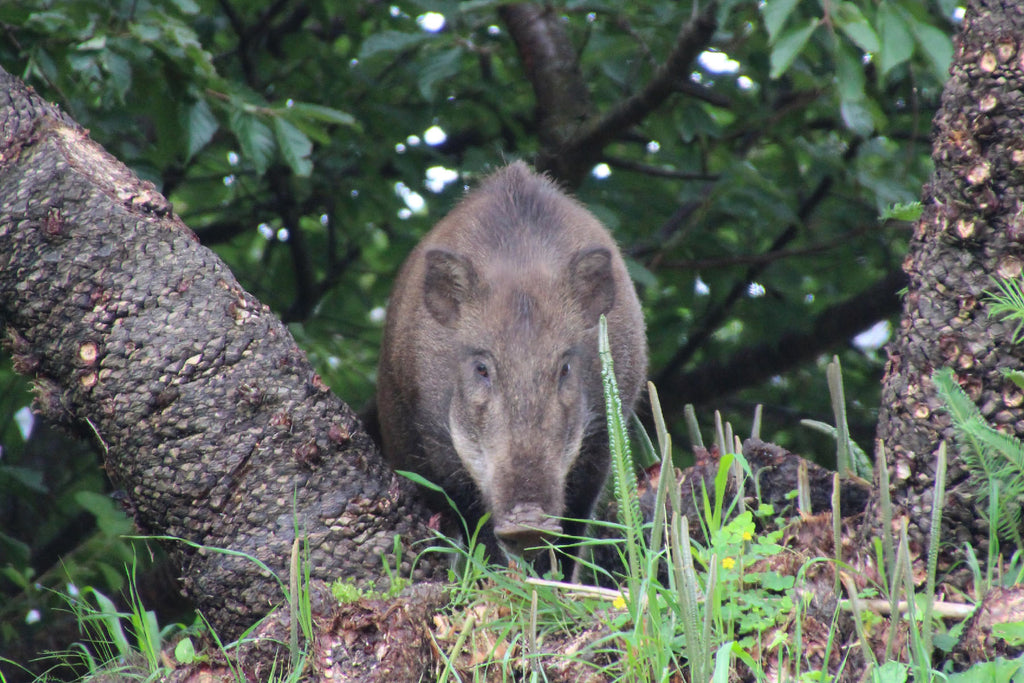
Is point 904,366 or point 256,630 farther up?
Result: point 904,366

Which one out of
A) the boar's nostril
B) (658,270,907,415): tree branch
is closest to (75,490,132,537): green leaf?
the boar's nostril

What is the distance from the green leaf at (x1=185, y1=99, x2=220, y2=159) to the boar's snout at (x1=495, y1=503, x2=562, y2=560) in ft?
8.09

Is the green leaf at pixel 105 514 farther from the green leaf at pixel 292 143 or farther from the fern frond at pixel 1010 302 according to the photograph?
the fern frond at pixel 1010 302

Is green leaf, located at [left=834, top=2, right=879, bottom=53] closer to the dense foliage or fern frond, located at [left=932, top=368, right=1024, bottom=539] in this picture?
the dense foliage

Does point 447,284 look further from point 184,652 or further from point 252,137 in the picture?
point 184,652

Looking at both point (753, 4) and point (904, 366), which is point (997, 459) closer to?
point (904, 366)

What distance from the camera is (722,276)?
7574mm

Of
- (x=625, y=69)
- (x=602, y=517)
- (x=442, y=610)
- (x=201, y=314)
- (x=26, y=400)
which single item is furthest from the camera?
(x=625, y=69)

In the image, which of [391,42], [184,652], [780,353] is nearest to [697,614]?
[184,652]

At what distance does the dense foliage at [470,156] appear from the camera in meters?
4.99

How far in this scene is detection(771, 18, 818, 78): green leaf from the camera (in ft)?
12.9

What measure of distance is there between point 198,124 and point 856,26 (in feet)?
10.1

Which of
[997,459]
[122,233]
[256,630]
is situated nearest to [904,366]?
[997,459]

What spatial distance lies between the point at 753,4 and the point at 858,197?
190cm
